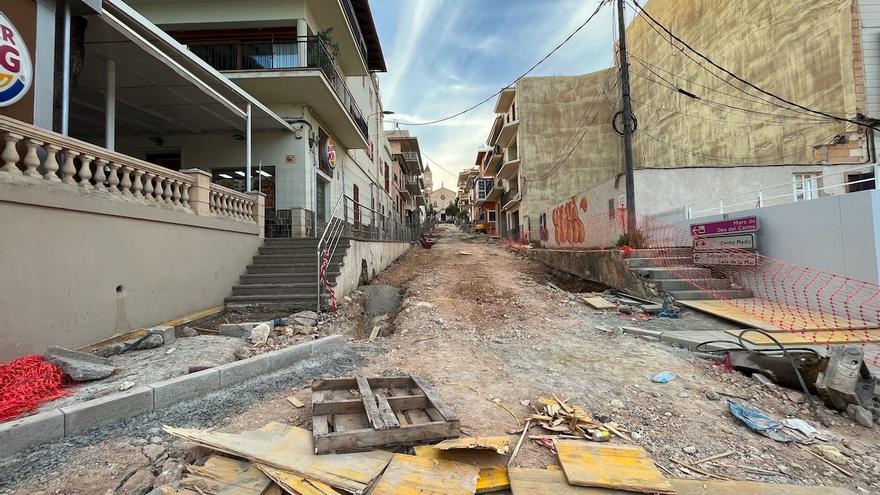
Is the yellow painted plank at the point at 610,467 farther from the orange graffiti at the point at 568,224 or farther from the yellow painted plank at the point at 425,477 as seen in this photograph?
the orange graffiti at the point at 568,224

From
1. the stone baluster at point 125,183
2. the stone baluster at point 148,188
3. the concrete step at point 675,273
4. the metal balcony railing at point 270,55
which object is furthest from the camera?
the metal balcony railing at point 270,55

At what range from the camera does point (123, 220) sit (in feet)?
17.8

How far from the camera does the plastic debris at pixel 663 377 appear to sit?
4.18m

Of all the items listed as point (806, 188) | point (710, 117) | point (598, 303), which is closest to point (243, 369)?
point (598, 303)

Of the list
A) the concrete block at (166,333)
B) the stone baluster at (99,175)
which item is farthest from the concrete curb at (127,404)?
the stone baluster at (99,175)

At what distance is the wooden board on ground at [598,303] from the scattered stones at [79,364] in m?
8.36

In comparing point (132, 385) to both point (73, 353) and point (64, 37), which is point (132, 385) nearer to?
point (73, 353)

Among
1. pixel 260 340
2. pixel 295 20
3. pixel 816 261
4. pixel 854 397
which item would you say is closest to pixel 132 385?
pixel 260 340

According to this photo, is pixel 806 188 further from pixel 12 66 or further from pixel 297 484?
pixel 12 66

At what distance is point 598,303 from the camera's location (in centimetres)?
823

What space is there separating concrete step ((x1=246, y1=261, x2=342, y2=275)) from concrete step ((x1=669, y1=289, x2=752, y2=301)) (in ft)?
25.5

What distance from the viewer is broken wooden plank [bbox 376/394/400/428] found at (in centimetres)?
277

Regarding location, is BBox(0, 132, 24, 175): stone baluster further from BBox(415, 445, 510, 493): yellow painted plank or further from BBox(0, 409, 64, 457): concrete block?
BBox(415, 445, 510, 493): yellow painted plank

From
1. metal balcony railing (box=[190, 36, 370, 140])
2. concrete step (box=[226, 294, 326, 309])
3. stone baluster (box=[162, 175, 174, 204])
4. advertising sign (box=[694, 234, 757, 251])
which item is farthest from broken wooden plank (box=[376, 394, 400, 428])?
metal balcony railing (box=[190, 36, 370, 140])
